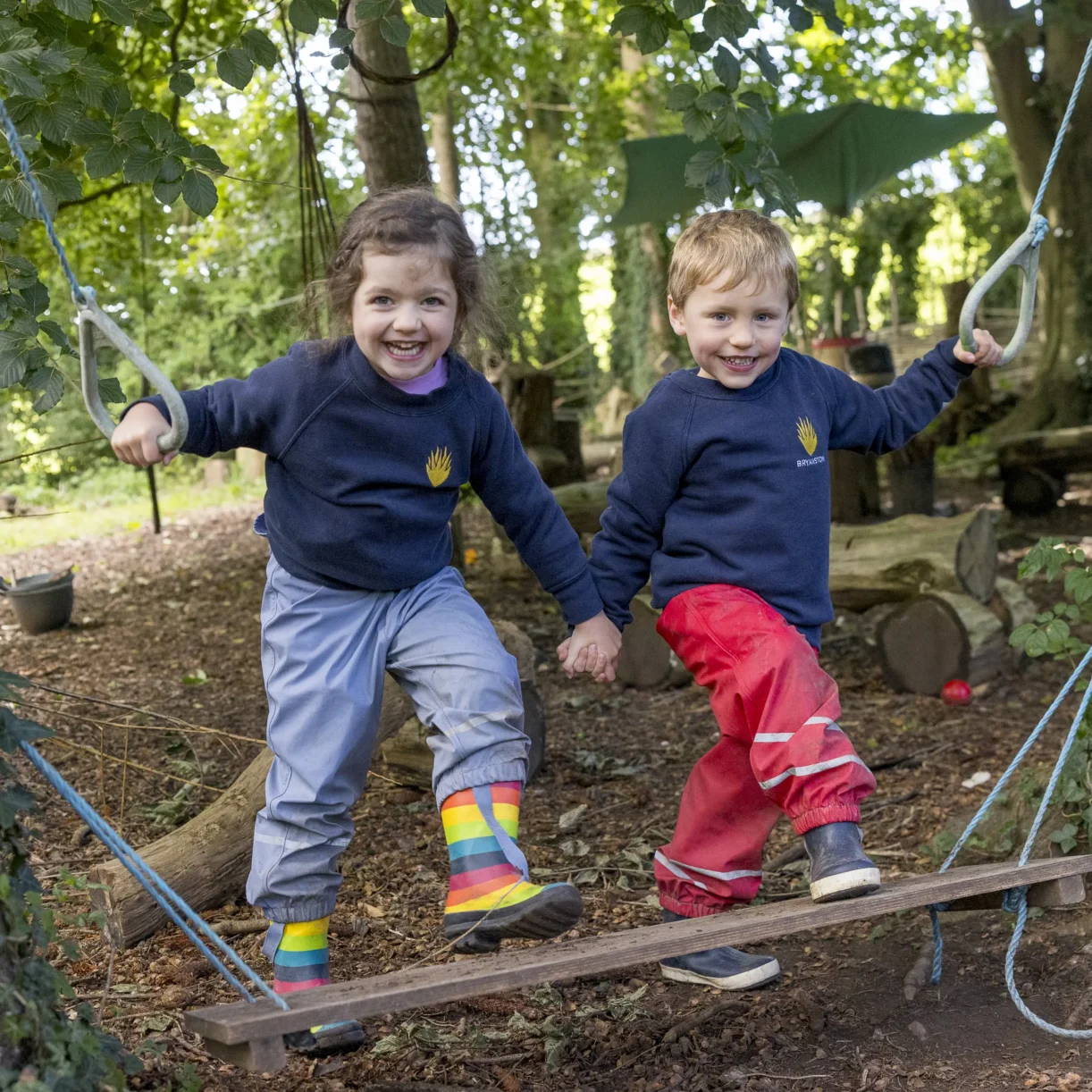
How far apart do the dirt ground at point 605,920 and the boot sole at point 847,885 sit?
38 centimetres

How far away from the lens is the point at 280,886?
238 cm

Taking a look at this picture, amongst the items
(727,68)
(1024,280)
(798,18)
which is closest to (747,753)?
(1024,280)

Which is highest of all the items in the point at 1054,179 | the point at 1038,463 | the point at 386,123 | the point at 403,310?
the point at 1054,179

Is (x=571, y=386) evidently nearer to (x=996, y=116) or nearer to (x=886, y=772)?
(x=996, y=116)

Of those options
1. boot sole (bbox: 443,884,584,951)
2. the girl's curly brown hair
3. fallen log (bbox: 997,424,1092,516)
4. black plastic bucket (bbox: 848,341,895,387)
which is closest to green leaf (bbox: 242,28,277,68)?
the girl's curly brown hair

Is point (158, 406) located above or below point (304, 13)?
below

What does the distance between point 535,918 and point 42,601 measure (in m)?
5.41

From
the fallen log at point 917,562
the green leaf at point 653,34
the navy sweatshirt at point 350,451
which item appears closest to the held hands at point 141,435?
the navy sweatshirt at point 350,451

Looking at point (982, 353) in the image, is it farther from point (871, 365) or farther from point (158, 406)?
point (871, 365)

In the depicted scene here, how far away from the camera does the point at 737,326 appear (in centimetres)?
264

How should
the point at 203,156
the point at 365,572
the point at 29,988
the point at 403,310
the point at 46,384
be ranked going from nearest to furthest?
the point at 29,988
the point at 403,310
the point at 365,572
the point at 46,384
the point at 203,156

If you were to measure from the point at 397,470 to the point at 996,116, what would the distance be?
913 centimetres

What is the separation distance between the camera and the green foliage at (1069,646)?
2998 millimetres

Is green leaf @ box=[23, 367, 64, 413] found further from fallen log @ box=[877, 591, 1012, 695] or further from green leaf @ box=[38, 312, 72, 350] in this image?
fallen log @ box=[877, 591, 1012, 695]
